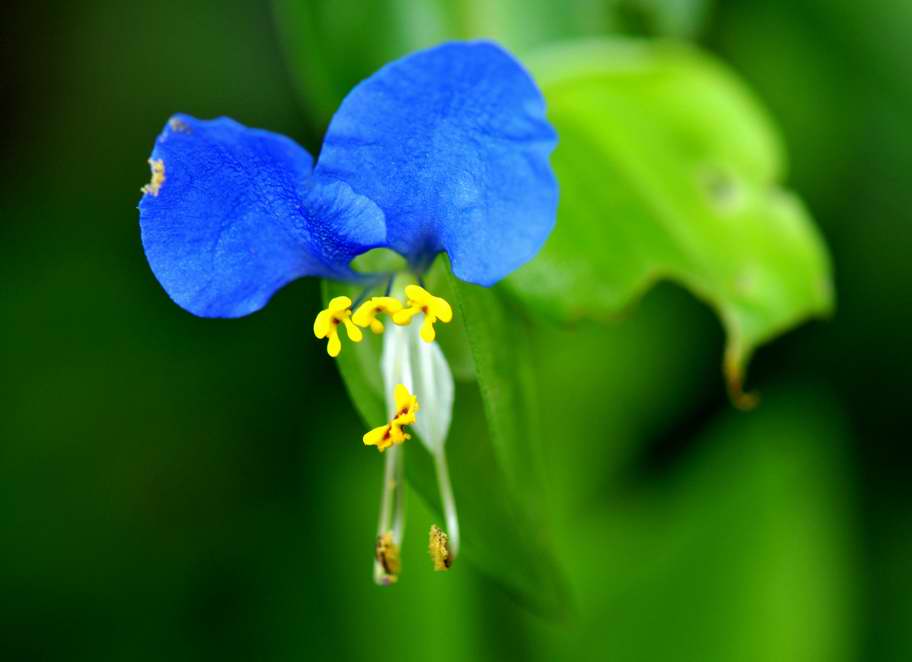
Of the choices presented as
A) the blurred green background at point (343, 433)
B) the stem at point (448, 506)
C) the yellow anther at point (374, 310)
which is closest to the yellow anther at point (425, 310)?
the yellow anther at point (374, 310)

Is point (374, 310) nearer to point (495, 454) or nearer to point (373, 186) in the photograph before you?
point (373, 186)

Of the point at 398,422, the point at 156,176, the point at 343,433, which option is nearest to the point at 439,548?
the point at 398,422

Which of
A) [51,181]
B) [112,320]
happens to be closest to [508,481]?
[112,320]

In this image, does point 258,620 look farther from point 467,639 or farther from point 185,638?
point 467,639

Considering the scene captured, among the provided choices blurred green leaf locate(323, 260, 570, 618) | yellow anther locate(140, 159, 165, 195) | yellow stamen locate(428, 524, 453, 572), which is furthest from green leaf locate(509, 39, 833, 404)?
yellow anther locate(140, 159, 165, 195)

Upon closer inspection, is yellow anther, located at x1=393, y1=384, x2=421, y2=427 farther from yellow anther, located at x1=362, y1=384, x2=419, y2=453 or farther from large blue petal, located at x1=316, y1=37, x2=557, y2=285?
large blue petal, located at x1=316, y1=37, x2=557, y2=285
